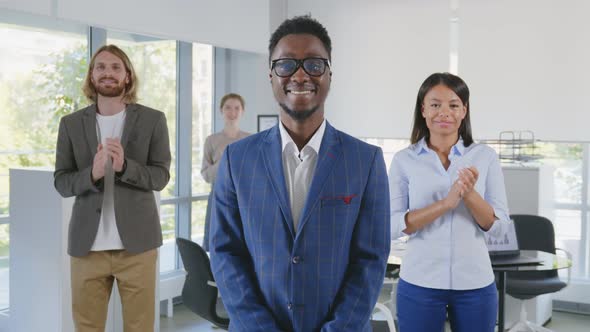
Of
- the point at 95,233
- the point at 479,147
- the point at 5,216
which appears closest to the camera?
the point at 479,147

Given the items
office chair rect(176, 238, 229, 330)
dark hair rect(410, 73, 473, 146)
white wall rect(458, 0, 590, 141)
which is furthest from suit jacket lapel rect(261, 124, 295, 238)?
white wall rect(458, 0, 590, 141)

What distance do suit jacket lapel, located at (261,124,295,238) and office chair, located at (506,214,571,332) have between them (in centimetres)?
A: 341

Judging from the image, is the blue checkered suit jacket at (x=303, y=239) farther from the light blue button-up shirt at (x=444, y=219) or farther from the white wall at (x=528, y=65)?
the white wall at (x=528, y=65)

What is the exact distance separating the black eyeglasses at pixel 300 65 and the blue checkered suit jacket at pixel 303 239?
7.3 inches

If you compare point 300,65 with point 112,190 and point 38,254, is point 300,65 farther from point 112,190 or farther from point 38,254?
point 38,254

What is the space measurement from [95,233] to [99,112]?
0.58 metres

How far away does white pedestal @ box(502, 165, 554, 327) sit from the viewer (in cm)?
525

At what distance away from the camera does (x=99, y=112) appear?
10.4 feet

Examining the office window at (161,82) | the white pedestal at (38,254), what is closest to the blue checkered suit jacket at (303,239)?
the white pedestal at (38,254)

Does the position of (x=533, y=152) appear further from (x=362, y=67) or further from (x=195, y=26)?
(x=195, y=26)

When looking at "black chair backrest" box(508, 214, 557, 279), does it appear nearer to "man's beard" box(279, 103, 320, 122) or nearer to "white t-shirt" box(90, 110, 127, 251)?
"white t-shirt" box(90, 110, 127, 251)

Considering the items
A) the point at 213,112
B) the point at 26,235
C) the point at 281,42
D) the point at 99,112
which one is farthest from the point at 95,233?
the point at 213,112

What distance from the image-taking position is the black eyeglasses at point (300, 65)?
5.34 ft

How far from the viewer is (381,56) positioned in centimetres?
632
